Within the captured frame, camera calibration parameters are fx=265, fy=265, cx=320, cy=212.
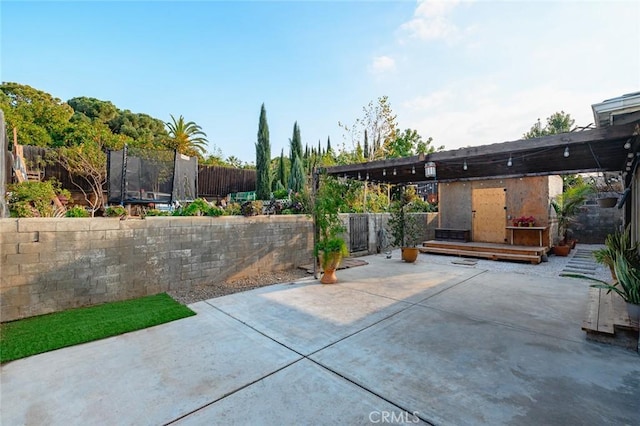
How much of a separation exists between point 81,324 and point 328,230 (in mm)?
4258

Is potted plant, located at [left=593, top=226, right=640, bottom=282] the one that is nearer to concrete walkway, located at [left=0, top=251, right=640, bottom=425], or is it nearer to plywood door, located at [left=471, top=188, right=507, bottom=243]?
concrete walkway, located at [left=0, top=251, right=640, bottom=425]

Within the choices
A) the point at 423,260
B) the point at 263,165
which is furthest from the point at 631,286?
the point at 263,165

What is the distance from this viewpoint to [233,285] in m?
5.21

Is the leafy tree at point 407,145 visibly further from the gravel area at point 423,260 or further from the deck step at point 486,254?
the gravel area at point 423,260

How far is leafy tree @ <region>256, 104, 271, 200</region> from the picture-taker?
54.7ft

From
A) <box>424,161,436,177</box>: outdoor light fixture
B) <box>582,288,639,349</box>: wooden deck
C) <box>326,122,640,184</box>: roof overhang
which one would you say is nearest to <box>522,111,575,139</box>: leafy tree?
<box>326,122,640,184</box>: roof overhang

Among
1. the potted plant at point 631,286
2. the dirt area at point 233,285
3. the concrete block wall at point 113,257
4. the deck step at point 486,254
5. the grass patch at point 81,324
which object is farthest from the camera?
the deck step at point 486,254

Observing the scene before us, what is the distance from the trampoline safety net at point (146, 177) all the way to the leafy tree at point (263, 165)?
28.6 feet

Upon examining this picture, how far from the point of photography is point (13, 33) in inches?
199

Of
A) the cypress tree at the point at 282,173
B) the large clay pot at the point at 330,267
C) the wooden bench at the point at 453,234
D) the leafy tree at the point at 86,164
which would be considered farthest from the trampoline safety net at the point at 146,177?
the cypress tree at the point at 282,173

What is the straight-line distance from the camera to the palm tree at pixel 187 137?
16453 millimetres

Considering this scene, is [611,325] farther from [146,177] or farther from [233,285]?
[146,177]

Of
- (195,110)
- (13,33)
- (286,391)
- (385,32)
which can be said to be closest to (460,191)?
(385,32)

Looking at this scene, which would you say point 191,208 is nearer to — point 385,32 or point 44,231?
point 44,231
